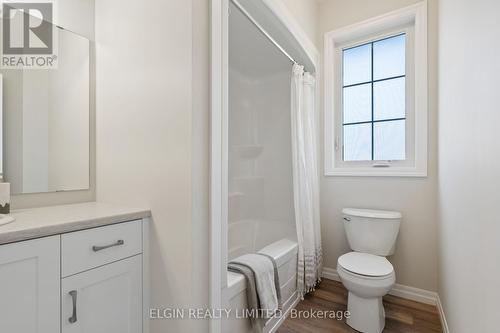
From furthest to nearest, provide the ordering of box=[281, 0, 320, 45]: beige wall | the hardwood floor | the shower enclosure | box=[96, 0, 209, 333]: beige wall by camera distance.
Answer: the shower enclosure → box=[281, 0, 320, 45]: beige wall → the hardwood floor → box=[96, 0, 209, 333]: beige wall

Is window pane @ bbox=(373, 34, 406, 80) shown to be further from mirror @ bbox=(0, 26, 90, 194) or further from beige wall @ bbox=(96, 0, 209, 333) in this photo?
mirror @ bbox=(0, 26, 90, 194)

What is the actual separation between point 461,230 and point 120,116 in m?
1.83

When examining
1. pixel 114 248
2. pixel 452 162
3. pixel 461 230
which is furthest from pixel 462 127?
pixel 114 248

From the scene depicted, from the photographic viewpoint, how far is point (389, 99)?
2.11 m

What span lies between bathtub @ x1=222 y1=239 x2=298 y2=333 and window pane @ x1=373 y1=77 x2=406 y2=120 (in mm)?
1414

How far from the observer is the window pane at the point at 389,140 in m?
2.05

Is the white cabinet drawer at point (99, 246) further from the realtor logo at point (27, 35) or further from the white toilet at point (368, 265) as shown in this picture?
the white toilet at point (368, 265)

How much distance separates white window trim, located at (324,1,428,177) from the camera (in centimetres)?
189

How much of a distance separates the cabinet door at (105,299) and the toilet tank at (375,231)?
1.61m

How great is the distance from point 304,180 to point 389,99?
109 cm

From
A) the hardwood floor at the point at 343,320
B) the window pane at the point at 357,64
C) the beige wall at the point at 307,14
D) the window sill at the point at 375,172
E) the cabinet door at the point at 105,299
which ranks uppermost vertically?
the beige wall at the point at 307,14

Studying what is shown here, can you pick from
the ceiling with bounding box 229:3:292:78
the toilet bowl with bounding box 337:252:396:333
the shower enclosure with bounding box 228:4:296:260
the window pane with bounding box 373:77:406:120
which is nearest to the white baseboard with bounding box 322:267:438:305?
the toilet bowl with bounding box 337:252:396:333

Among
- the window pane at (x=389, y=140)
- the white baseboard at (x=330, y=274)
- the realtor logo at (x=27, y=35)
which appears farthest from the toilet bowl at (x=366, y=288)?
the realtor logo at (x=27, y=35)

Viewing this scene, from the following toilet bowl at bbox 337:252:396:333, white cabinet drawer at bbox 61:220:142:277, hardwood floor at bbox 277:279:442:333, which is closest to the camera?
white cabinet drawer at bbox 61:220:142:277
